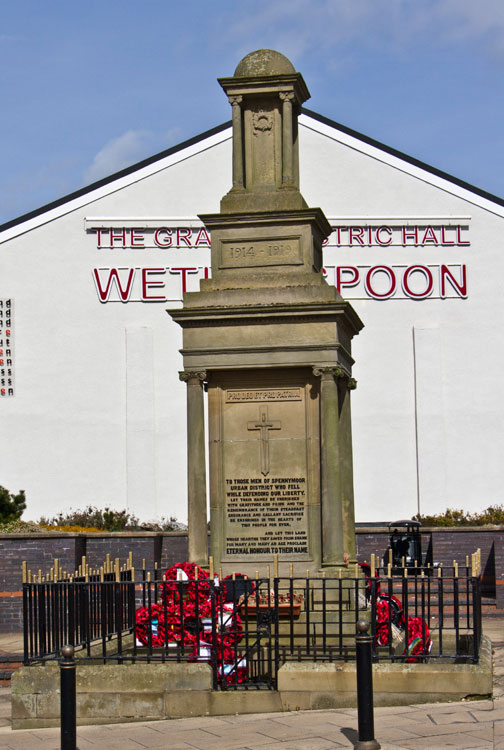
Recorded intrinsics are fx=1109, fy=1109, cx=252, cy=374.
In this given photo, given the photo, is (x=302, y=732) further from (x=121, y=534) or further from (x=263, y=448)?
(x=121, y=534)

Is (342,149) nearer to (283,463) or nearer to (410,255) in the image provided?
(410,255)

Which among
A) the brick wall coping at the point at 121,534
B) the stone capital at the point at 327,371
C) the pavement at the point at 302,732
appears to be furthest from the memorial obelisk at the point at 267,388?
the brick wall coping at the point at 121,534

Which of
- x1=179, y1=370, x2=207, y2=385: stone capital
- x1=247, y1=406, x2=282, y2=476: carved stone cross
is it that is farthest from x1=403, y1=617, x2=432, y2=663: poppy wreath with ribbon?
x1=179, y1=370, x2=207, y2=385: stone capital

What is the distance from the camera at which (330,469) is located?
13.8m

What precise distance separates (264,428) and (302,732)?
5.13m

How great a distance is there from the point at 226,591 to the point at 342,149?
82.6 ft

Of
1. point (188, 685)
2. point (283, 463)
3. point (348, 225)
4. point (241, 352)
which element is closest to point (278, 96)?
point (241, 352)

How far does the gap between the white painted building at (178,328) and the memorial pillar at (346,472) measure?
19.0m

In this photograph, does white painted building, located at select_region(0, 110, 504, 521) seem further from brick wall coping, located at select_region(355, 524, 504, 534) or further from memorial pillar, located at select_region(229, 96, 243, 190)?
memorial pillar, located at select_region(229, 96, 243, 190)

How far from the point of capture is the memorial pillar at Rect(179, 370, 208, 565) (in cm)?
1406

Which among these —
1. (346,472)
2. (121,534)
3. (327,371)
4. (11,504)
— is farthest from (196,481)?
(11,504)

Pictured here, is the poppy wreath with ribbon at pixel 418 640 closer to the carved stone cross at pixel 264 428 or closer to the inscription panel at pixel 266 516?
the inscription panel at pixel 266 516

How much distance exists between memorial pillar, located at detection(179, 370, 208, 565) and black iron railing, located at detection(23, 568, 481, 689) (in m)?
1.38

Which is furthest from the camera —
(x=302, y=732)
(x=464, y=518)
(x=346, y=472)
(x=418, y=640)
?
(x=464, y=518)
